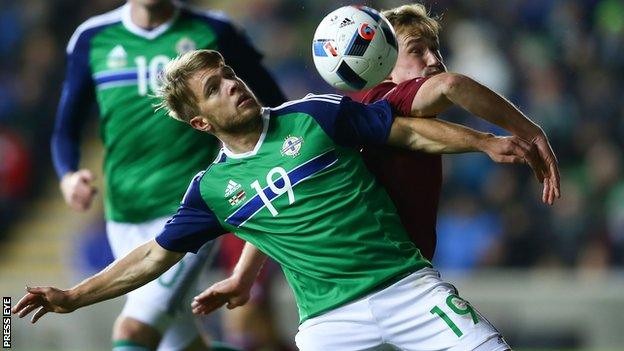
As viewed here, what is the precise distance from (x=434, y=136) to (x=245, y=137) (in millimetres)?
776

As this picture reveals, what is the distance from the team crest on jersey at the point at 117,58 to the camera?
264 inches

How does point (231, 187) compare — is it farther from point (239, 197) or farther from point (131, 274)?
point (131, 274)

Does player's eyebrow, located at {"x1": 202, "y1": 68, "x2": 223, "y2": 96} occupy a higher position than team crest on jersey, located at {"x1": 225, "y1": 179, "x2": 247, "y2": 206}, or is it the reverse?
player's eyebrow, located at {"x1": 202, "y1": 68, "x2": 223, "y2": 96}

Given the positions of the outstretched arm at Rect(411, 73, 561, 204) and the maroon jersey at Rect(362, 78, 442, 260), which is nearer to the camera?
the outstretched arm at Rect(411, 73, 561, 204)

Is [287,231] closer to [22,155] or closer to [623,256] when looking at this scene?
[623,256]

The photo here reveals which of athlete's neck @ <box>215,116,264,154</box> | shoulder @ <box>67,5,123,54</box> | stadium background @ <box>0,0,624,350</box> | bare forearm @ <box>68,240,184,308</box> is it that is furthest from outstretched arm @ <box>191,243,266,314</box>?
stadium background @ <box>0,0,624,350</box>

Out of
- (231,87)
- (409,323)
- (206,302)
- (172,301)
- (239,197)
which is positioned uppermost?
(231,87)

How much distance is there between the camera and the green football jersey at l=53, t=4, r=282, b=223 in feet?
21.8

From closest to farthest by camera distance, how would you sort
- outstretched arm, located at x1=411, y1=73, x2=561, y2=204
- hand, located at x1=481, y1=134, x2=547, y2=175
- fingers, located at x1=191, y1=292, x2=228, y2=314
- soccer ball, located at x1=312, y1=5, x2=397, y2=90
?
hand, located at x1=481, y1=134, x2=547, y2=175 < outstretched arm, located at x1=411, y1=73, x2=561, y2=204 < soccer ball, located at x1=312, y1=5, x2=397, y2=90 < fingers, located at x1=191, y1=292, x2=228, y2=314

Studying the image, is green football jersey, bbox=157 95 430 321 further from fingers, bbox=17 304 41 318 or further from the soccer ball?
fingers, bbox=17 304 41 318

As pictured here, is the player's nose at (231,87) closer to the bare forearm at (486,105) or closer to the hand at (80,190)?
the bare forearm at (486,105)

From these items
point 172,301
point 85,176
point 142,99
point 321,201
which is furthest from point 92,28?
point 321,201

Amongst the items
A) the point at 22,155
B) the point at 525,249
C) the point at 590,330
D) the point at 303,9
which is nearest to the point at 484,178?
the point at 525,249

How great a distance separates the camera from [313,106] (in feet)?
16.5
